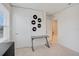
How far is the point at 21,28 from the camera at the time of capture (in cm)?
612

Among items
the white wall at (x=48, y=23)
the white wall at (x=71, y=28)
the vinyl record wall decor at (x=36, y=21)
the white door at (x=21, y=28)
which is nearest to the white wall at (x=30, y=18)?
the white door at (x=21, y=28)

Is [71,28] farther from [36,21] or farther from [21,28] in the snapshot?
[21,28]

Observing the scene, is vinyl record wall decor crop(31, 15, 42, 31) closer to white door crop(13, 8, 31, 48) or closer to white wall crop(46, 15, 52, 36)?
white door crop(13, 8, 31, 48)

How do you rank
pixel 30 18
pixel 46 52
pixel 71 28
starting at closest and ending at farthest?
pixel 46 52 < pixel 71 28 < pixel 30 18

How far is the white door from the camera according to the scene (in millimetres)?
5969

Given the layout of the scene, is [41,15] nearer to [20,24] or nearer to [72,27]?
[20,24]

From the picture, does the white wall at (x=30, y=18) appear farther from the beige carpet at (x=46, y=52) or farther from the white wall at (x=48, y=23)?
the white wall at (x=48, y=23)

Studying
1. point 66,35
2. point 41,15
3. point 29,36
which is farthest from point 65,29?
point 29,36

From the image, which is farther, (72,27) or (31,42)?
(31,42)

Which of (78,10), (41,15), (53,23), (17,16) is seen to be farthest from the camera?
(53,23)

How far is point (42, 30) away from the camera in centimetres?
683

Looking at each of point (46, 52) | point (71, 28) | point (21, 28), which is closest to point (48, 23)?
point (21, 28)

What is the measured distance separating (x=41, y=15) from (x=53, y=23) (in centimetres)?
359

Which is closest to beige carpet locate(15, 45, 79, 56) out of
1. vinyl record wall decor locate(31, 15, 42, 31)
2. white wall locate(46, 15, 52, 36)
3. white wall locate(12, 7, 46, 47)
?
white wall locate(12, 7, 46, 47)
